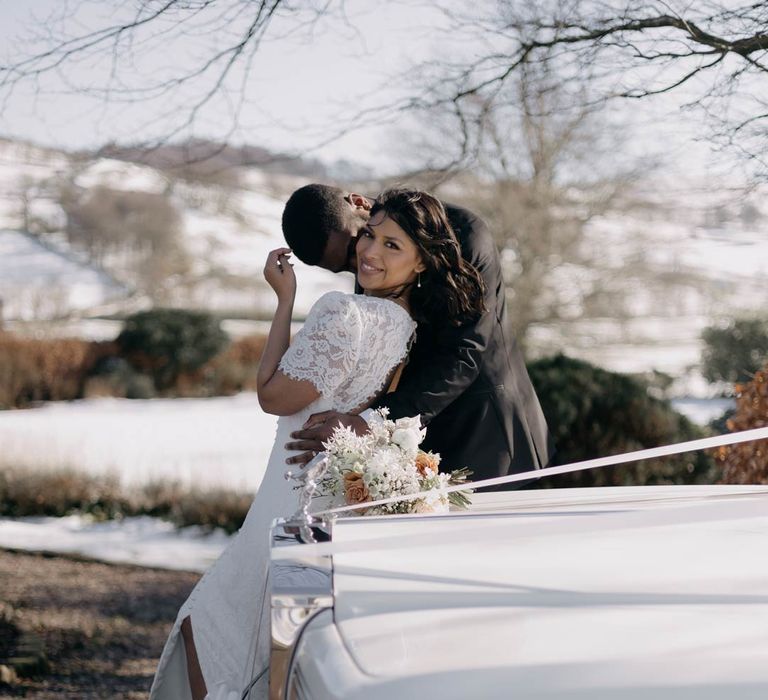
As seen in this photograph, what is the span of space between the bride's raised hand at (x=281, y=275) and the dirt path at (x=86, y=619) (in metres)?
2.78

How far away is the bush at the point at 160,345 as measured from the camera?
2047cm

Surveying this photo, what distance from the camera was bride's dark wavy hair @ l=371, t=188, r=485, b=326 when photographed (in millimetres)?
3131

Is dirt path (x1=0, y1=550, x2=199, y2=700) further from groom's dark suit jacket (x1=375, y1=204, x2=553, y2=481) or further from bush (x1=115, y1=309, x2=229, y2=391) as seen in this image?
bush (x1=115, y1=309, x2=229, y2=391)

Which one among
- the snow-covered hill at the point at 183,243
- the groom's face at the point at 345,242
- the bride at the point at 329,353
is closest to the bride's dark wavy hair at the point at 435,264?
the bride at the point at 329,353

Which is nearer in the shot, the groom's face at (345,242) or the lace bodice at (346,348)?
the lace bodice at (346,348)

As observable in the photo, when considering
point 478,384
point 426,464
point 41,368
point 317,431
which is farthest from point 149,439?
point 426,464

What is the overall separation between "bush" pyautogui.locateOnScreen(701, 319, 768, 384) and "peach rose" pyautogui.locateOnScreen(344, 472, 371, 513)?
14334 millimetres

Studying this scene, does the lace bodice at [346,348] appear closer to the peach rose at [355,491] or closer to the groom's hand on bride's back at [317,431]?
the groom's hand on bride's back at [317,431]

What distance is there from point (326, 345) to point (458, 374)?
54 cm

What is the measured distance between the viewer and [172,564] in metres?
7.73

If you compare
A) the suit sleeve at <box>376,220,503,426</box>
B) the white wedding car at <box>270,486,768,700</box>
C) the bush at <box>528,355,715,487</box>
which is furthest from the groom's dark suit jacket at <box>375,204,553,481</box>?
the bush at <box>528,355,715,487</box>

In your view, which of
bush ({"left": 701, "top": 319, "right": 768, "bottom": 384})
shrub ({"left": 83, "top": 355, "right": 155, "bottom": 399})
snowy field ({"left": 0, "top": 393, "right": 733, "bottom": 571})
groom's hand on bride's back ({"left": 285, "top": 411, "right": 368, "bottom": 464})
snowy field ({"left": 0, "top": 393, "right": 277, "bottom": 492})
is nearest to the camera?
groom's hand on bride's back ({"left": 285, "top": 411, "right": 368, "bottom": 464})

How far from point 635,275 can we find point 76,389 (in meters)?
10.9

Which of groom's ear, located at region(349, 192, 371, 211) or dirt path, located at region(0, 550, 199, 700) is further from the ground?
groom's ear, located at region(349, 192, 371, 211)
